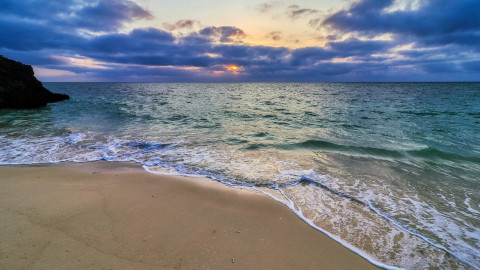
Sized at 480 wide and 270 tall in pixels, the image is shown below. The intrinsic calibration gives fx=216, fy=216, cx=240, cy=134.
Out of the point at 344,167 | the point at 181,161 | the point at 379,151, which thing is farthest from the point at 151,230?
the point at 379,151

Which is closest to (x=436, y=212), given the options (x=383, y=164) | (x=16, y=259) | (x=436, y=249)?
(x=436, y=249)

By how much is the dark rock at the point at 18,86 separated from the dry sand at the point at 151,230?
24.4 m

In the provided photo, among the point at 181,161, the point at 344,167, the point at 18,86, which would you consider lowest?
the point at 181,161

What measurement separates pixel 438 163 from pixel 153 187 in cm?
925

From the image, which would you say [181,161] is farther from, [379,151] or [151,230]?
[379,151]

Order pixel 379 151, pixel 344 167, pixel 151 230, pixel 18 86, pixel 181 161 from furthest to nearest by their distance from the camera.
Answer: pixel 18 86, pixel 379 151, pixel 181 161, pixel 344 167, pixel 151 230

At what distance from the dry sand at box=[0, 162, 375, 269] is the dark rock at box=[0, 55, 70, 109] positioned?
80.1ft

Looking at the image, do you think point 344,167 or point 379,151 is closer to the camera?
point 344,167

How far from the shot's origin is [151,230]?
339 centimetres

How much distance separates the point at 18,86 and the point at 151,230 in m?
29.6

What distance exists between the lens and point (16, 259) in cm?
263

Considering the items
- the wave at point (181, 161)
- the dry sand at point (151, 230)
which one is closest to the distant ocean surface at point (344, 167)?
the wave at point (181, 161)

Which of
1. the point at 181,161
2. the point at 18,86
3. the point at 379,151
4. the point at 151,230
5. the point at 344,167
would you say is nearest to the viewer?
the point at 151,230

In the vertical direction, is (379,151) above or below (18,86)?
below
